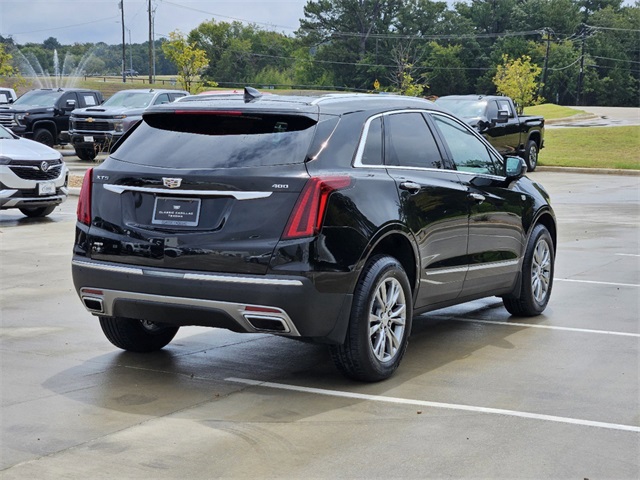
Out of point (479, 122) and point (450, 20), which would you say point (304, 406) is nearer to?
point (479, 122)

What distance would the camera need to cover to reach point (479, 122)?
84.6 feet

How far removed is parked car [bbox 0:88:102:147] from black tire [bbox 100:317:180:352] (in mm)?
23328

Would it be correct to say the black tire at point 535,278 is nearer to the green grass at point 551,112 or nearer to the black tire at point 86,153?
the black tire at point 86,153

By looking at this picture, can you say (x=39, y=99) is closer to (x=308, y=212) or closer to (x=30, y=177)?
(x=30, y=177)

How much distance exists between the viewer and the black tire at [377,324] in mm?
6207

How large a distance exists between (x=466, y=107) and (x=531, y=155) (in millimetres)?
3183

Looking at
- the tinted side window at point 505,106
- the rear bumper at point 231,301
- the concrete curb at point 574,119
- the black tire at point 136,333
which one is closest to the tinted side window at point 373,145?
the rear bumper at point 231,301

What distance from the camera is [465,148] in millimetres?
7863

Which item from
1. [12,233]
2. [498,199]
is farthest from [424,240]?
[12,233]

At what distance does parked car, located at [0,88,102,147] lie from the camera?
30.0 meters

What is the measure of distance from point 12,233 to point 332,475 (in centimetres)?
1023

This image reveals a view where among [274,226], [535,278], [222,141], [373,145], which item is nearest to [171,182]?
[222,141]

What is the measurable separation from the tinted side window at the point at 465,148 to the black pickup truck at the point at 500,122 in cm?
1732

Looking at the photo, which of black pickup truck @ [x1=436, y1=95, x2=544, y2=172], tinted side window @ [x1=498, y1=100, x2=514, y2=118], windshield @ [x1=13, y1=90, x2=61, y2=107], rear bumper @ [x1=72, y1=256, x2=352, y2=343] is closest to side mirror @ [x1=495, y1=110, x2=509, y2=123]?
black pickup truck @ [x1=436, y1=95, x2=544, y2=172]
